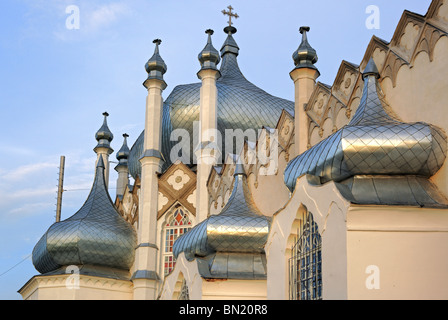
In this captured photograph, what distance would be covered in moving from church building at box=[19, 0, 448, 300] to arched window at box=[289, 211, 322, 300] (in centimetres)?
3

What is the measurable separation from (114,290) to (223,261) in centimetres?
864

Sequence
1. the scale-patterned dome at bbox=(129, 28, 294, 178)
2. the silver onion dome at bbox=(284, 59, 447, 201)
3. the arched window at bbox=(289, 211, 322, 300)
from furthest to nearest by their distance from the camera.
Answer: the scale-patterned dome at bbox=(129, 28, 294, 178) → the arched window at bbox=(289, 211, 322, 300) → the silver onion dome at bbox=(284, 59, 447, 201)

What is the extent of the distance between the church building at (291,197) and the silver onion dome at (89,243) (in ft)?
0.15

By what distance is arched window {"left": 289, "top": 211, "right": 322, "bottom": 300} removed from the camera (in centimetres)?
1180

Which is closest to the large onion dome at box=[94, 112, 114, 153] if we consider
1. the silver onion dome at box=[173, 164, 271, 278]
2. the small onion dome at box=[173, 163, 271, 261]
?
the small onion dome at box=[173, 163, 271, 261]

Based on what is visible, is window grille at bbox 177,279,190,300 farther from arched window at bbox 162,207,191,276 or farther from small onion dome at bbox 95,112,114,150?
small onion dome at bbox 95,112,114,150

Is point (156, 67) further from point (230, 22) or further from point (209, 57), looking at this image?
point (230, 22)

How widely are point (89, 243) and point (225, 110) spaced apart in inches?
262

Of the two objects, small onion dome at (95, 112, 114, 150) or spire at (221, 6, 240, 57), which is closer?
small onion dome at (95, 112, 114, 150)

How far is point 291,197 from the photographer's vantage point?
12922 millimetres

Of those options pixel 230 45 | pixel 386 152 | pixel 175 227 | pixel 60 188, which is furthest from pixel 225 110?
pixel 386 152

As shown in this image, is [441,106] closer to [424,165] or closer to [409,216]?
[424,165]

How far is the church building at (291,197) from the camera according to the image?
1107 centimetres

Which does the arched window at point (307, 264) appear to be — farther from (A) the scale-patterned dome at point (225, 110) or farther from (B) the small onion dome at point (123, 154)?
(B) the small onion dome at point (123, 154)
